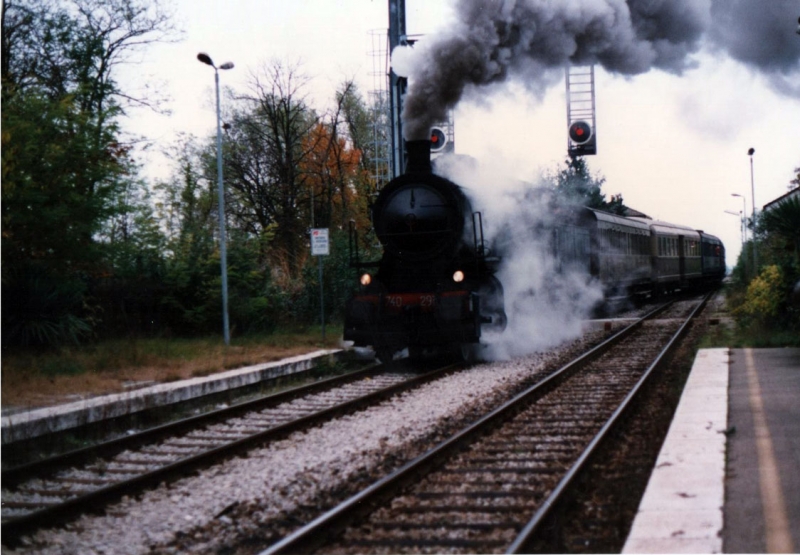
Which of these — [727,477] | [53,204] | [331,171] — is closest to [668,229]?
[331,171]

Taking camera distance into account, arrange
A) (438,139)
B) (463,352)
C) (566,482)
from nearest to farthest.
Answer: (566,482), (463,352), (438,139)

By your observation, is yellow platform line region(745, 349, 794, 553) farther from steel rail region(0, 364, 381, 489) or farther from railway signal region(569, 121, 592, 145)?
railway signal region(569, 121, 592, 145)

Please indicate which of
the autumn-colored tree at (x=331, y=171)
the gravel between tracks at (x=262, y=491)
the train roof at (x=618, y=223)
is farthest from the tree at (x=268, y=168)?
the gravel between tracks at (x=262, y=491)

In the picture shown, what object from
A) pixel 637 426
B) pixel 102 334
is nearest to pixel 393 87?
pixel 102 334

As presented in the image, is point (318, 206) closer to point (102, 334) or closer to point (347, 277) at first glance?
point (347, 277)

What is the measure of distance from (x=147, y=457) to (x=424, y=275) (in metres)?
6.99

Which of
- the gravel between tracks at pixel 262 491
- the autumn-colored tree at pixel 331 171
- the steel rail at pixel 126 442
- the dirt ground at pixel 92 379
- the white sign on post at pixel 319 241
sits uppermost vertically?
the autumn-colored tree at pixel 331 171

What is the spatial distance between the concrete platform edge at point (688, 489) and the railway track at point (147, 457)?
371 centimetres

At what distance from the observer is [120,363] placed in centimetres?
1290

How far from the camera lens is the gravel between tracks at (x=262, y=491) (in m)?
5.39

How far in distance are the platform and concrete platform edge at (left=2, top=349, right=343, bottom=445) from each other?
19.1 feet

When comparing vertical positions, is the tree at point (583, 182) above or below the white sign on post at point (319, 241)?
above

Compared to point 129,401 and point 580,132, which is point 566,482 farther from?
point 580,132

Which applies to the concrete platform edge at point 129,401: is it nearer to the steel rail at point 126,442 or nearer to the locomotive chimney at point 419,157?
the steel rail at point 126,442
